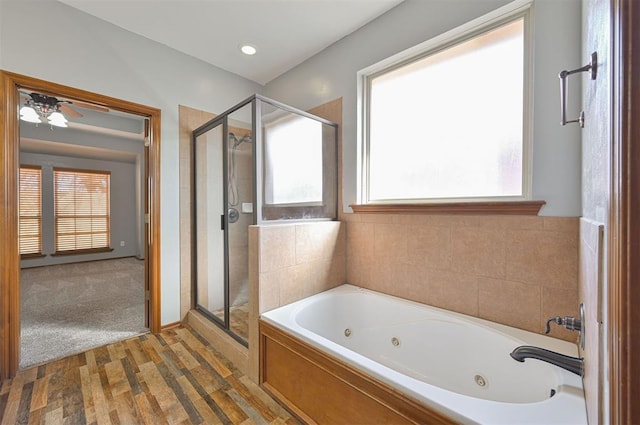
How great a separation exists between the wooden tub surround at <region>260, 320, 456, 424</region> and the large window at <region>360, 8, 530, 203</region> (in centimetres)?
127

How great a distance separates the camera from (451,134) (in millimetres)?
1781

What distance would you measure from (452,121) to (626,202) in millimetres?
1571

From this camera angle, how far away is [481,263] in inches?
62.7

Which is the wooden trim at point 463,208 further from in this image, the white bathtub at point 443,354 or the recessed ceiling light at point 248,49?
the recessed ceiling light at point 248,49

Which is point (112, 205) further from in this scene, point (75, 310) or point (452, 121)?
point (452, 121)

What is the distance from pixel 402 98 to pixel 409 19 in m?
0.54

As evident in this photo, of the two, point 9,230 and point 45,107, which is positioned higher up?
point 45,107

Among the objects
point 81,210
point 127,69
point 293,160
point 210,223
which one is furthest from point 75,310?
point 81,210

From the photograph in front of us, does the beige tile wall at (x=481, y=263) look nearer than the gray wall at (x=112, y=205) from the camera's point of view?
Yes

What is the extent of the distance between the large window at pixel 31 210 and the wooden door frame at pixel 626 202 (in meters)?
7.65

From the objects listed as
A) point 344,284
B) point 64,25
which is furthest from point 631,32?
point 64,25

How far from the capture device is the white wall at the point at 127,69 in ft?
5.87

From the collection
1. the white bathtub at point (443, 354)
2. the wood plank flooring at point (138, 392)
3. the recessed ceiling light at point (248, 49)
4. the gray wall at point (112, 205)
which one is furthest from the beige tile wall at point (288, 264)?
the gray wall at point (112, 205)

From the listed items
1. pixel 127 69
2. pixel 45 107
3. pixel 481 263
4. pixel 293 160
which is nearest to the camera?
pixel 481 263
